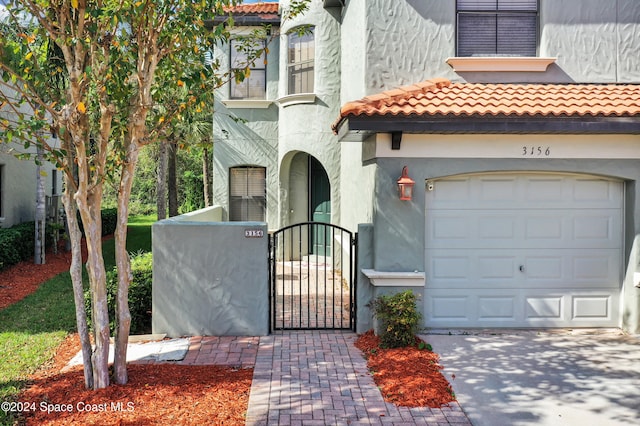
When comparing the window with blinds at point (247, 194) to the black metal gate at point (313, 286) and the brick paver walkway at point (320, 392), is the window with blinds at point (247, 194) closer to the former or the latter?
the black metal gate at point (313, 286)

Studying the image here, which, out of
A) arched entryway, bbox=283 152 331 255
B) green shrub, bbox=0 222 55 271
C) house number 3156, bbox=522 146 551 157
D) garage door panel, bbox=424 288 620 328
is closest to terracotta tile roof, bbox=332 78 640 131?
house number 3156, bbox=522 146 551 157

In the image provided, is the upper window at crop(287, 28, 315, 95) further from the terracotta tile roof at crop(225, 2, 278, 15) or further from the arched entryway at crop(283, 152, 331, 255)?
the arched entryway at crop(283, 152, 331, 255)

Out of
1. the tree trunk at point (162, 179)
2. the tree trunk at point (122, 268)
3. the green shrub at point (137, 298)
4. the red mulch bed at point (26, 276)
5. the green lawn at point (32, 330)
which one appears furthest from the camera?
the tree trunk at point (162, 179)

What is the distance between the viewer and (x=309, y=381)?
6.98 m

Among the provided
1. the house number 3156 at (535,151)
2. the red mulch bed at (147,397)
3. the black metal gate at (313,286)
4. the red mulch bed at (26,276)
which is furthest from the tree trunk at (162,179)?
the house number 3156 at (535,151)

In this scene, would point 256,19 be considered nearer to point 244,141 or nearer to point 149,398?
point 244,141

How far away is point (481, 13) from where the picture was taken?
10070 mm

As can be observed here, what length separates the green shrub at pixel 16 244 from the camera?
15136mm

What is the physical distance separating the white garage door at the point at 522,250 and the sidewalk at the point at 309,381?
203 centimetres

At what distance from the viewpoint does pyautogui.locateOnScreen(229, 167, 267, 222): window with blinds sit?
1722 cm

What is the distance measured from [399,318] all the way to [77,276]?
14.9 feet

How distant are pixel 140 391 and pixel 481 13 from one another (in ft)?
28.2

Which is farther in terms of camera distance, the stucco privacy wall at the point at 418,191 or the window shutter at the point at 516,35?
the window shutter at the point at 516,35

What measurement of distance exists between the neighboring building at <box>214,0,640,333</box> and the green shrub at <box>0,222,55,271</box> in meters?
10.9
